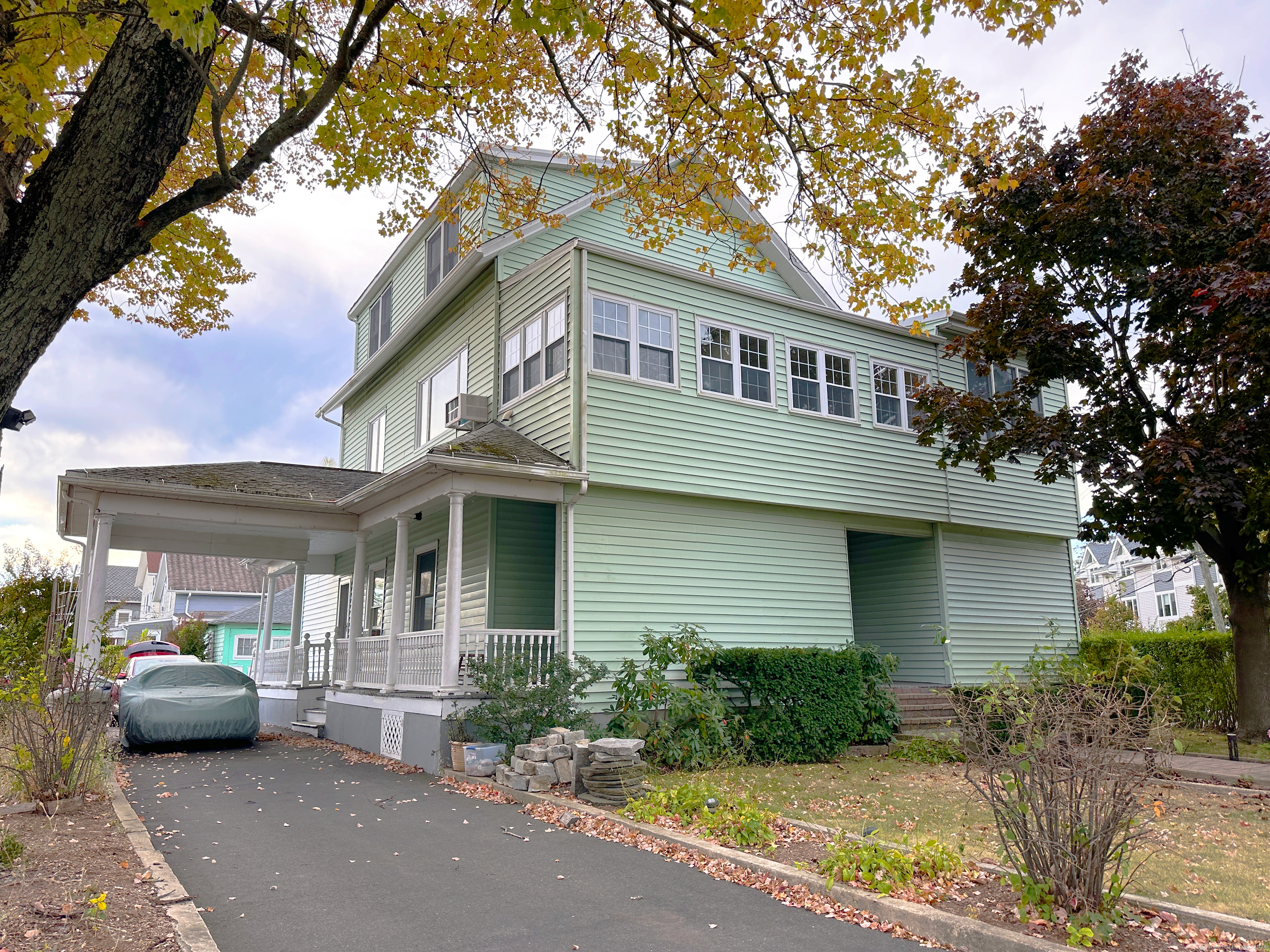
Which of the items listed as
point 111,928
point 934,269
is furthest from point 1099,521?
point 111,928

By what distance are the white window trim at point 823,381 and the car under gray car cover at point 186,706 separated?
1034 cm

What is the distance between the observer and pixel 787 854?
20.8 ft

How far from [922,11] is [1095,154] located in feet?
27.4

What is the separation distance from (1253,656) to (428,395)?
50.2ft

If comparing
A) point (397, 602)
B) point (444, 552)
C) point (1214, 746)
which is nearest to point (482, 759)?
point (397, 602)

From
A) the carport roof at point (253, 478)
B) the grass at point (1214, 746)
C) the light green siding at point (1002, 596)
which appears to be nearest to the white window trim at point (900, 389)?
the light green siding at point (1002, 596)

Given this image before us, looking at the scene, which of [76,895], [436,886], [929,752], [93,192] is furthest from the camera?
[929,752]

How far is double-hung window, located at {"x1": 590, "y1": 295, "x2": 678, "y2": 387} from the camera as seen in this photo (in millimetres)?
A: 13141

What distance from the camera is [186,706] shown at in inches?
527

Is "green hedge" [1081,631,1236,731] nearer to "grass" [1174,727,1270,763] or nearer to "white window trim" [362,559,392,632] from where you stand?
"grass" [1174,727,1270,763]

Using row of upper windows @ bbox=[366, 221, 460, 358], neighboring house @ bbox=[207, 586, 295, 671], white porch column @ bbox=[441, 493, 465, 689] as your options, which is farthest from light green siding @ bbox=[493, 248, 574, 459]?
neighboring house @ bbox=[207, 586, 295, 671]

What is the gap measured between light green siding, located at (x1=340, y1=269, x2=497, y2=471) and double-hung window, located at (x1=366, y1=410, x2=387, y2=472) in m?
0.17

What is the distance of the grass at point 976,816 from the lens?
584 cm

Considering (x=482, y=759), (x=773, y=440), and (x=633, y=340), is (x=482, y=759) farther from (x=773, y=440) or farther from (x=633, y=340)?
(x=773, y=440)
